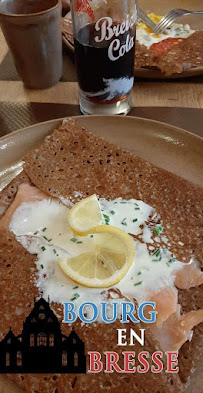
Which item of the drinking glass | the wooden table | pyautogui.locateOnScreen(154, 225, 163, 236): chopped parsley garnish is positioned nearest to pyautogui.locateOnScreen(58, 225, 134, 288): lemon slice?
pyautogui.locateOnScreen(154, 225, 163, 236): chopped parsley garnish

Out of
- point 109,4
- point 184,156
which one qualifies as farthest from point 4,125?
point 184,156

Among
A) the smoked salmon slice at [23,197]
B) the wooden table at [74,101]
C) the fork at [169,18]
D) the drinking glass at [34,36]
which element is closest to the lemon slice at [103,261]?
the smoked salmon slice at [23,197]

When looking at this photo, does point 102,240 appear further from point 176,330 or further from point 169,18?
point 169,18

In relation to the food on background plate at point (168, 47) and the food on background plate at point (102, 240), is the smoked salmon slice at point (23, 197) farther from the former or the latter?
the food on background plate at point (168, 47)

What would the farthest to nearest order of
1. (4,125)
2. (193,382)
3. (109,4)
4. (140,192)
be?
1. (4,125)
2. (109,4)
3. (140,192)
4. (193,382)

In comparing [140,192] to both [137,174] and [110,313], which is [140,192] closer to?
[137,174]

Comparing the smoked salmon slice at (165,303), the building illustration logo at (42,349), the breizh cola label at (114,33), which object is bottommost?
the building illustration logo at (42,349)

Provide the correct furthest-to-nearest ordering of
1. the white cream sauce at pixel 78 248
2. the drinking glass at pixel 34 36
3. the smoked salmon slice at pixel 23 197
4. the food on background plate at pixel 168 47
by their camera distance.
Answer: the food on background plate at pixel 168 47 → the drinking glass at pixel 34 36 → the smoked salmon slice at pixel 23 197 → the white cream sauce at pixel 78 248

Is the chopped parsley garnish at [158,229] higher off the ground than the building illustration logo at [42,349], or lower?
higher

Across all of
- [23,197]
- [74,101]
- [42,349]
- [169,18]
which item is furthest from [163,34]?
[42,349]
